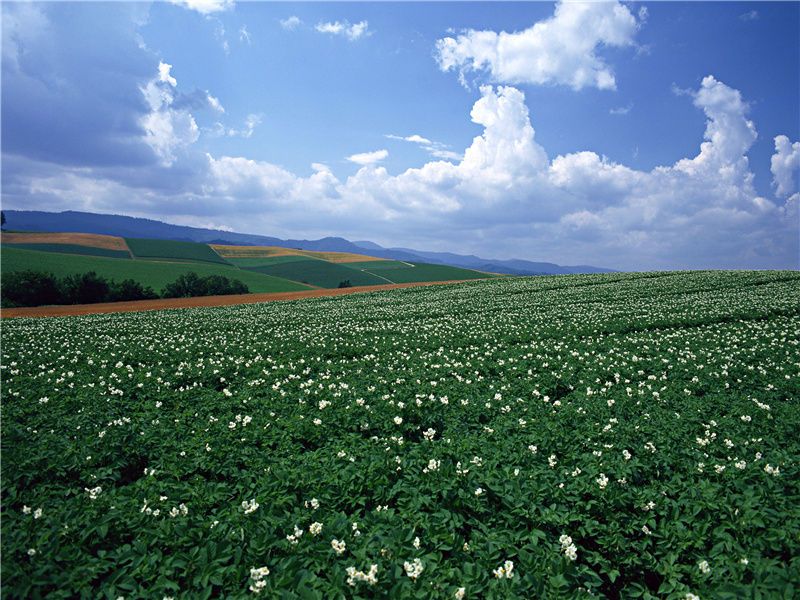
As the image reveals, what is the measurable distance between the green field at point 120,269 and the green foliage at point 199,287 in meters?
4.20

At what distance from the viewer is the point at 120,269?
75125 mm

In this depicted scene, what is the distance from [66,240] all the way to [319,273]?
75.9 m

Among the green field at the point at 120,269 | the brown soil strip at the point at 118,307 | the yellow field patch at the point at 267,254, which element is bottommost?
the brown soil strip at the point at 118,307

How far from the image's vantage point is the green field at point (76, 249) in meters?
93.5

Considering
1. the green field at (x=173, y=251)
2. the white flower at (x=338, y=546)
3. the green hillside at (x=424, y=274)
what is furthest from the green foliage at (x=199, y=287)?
the white flower at (x=338, y=546)

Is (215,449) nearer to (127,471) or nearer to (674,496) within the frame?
(127,471)

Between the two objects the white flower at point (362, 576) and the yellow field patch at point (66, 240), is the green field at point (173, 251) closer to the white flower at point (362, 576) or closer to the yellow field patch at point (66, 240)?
the yellow field patch at point (66, 240)

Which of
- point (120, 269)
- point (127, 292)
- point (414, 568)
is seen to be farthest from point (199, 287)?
point (414, 568)

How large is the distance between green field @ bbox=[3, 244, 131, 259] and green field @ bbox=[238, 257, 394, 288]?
3443 centimetres

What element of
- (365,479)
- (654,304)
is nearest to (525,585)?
(365,479)

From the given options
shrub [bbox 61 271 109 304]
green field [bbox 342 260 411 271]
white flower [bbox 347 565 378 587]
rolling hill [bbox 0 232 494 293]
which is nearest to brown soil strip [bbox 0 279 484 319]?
shrub [bbox 61 271 109 304]

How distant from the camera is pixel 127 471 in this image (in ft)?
19.1

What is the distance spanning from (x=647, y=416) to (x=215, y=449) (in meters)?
8.20

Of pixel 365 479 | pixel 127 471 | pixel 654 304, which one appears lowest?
pixel 127 471
